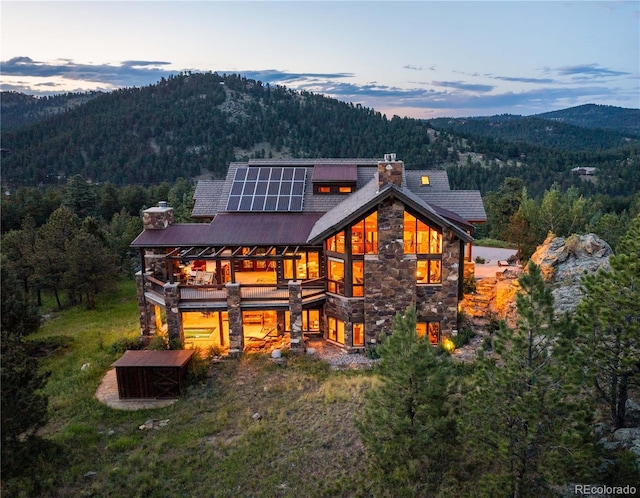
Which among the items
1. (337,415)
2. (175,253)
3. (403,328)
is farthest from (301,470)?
(175,253)

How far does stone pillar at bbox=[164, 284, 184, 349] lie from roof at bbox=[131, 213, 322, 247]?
2.49 metres

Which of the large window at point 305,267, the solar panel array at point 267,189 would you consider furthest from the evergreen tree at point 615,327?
the solar panel array at point 267,189

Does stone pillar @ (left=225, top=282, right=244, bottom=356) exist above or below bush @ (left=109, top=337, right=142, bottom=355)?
above

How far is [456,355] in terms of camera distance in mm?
21016

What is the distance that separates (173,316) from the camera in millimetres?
21578

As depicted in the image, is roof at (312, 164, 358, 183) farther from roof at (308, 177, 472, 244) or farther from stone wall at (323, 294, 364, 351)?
stone wall at (323, 294, 364, 351)

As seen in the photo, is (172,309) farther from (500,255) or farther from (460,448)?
(500,255)

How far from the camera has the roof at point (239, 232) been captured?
74.5 ft

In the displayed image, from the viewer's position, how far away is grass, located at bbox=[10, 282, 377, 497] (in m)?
12.7

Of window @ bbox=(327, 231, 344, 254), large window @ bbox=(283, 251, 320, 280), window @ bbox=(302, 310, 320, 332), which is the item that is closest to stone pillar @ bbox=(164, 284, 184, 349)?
large window @ bbox=(283, 251, 320, 280)

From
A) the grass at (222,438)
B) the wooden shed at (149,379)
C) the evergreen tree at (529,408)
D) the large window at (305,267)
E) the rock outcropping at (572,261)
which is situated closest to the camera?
the evergreen tree at (529,408)

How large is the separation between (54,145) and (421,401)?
134363mm

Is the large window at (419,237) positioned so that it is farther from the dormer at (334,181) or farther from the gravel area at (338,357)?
the dormer at (334,181)

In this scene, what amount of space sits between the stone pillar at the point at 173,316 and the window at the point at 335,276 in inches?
303
